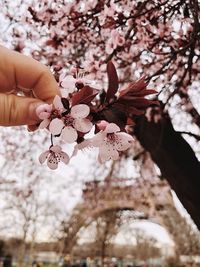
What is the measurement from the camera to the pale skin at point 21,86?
3.48ft

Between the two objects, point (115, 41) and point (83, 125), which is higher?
point (83, 125)

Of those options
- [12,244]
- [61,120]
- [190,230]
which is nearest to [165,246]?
[12,244]

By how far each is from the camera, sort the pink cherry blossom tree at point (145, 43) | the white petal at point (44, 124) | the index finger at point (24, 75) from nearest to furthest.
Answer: the index finger at point (24, 75)
the white petal at point (44, 124)
the pink cherry blossom tree at point (145, 43)

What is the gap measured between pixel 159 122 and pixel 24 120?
3.17m

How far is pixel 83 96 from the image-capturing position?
4.00 feet

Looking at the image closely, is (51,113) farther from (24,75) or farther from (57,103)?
(24,75)

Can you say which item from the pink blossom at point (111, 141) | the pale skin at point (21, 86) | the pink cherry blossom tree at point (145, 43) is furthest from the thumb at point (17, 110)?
the pink cherry blossom tree at point (145, 43)

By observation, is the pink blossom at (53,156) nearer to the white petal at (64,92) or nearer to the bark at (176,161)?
the white petal at (64,92)

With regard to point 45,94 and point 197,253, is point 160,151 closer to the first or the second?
point 45,94

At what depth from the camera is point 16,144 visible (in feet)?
33.8

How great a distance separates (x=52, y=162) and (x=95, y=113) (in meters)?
0.26

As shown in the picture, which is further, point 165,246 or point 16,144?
point 165,246

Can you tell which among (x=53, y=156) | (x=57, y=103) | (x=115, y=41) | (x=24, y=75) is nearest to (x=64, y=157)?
(x=53, y=156)

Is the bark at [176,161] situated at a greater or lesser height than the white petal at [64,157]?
lesser
